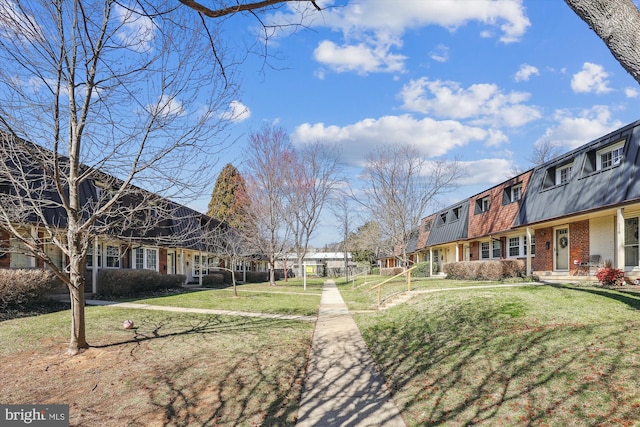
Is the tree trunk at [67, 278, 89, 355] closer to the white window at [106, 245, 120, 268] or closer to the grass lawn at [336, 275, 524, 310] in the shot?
the grass lawn at [336, 275, 524, 310]

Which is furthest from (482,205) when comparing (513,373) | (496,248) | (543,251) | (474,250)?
(513,373)

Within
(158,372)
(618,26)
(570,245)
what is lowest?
(158,372)

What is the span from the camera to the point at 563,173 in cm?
1670

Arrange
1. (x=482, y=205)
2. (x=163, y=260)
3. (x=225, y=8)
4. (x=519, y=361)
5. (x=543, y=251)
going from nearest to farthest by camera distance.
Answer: (x=225, y=8) → (x=519, y=361) → (x=543, y=251) → (x=482, y=205) → (x=163, y=260)

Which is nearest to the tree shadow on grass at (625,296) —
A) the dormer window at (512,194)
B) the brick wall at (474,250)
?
the dormer window at (512,194)

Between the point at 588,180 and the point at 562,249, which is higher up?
the point at 588,180

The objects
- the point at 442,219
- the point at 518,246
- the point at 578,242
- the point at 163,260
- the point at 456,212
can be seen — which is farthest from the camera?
the point at 442,219

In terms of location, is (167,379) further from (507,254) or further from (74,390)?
(507,254)

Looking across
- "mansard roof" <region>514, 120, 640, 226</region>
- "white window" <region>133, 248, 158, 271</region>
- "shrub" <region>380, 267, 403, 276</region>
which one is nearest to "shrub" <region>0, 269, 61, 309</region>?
"white window" <region>133, 248, 158, 271</region>

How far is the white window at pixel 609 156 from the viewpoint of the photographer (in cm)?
1317

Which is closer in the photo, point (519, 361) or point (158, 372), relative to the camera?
point (519, 361)

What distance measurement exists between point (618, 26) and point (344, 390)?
4.93 m

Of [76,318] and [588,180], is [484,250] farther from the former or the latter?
[76,318]

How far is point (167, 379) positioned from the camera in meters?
5.74
